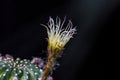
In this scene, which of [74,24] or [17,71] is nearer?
[17,71]

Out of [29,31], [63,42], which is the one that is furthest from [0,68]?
[29,31]

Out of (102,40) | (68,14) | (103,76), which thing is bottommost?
(103,76)

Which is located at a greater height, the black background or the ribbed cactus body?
the black background

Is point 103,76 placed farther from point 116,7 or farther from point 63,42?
point 63,42

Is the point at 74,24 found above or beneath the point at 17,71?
above
